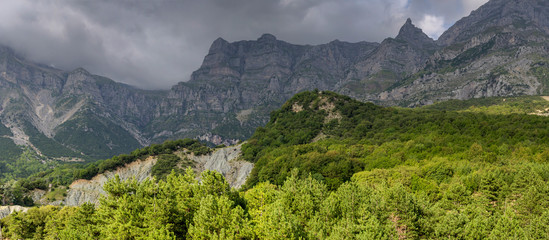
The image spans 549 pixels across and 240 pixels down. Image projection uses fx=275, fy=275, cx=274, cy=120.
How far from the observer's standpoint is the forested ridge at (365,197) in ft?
101

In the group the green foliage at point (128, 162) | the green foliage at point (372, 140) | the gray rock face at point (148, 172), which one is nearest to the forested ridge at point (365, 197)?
the green foliage at point (372, 140)

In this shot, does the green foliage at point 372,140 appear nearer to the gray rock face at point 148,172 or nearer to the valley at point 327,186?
the valley at point 327,186

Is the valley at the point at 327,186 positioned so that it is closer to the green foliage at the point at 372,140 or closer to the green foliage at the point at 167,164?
the green foliage at the point at 372,140

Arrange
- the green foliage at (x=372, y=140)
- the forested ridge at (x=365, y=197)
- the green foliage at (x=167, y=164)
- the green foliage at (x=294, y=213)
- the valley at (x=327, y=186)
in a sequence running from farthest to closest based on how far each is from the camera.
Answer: the green foliage at (x=167, y=164) < the green foliage at (x=372, y=140) < the valley at (x=327, y=186) < the forested ridge at (x=365, y=197) < the green foliage at (x=294, y=213)

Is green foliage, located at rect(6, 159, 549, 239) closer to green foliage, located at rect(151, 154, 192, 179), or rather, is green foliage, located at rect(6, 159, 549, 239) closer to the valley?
the valley

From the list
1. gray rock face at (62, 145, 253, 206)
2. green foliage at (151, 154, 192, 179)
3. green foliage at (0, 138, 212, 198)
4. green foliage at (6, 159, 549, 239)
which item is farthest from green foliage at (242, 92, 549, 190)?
green foliage at (0, 138, 212, 198)

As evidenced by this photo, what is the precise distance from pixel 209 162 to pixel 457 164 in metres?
102

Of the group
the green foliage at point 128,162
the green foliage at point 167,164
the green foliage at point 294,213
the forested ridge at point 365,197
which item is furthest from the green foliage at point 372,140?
the green foliage at point 128,162

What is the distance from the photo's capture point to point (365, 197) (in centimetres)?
4522

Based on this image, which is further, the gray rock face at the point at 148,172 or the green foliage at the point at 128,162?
the green foliage at the point at 128,162

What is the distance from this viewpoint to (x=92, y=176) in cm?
12062

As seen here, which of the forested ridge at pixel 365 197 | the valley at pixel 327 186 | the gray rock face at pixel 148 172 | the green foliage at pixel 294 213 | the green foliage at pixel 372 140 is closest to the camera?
the green foliage at pixel 294 213

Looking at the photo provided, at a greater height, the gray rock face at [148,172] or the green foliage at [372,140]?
the green foliage at [372,140]

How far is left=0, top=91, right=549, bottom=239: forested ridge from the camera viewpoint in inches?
1213
